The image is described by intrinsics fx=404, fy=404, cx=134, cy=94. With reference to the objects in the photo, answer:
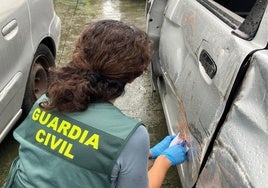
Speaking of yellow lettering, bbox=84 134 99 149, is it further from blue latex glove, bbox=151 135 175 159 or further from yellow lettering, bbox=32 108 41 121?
blue latex glove, bbox=151 135 175 159

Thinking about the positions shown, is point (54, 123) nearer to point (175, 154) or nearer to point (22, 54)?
point (175, 154)

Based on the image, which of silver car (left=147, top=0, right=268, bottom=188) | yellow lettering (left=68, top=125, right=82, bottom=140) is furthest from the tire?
yellow lettering (left=68, top=125, right=82, bottom=140)

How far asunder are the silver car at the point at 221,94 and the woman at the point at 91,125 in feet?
0.91

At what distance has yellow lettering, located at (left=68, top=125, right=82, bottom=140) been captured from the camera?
130 cm

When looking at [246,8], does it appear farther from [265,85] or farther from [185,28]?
[265,85]

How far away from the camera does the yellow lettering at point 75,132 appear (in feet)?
4.26

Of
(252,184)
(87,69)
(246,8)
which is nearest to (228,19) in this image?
(87,69)

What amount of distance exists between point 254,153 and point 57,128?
2.06 ft

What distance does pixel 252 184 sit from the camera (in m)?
1.14

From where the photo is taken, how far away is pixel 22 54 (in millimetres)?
2553

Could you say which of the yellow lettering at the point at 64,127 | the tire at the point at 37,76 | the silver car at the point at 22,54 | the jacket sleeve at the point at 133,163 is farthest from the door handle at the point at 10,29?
the jacket sleeve at the point at 133,163

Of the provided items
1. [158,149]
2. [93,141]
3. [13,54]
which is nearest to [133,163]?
[93,141]

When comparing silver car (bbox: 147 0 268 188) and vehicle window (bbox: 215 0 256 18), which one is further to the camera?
vehicle window (bbox: 215 0 256 18)

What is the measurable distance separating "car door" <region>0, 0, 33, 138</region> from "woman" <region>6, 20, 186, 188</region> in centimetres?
97
